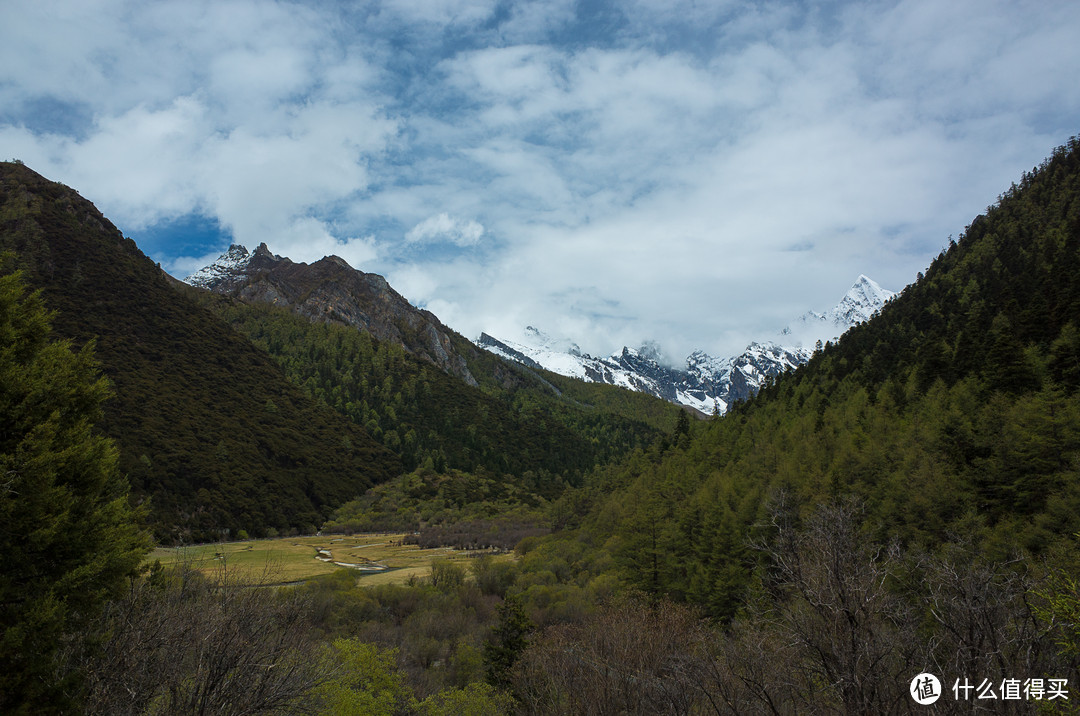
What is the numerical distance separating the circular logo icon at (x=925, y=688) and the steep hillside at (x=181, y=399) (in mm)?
98088

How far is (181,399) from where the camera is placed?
12594cm

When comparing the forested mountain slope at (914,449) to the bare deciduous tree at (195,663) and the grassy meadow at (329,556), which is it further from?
the grassy meadow at (329,556)

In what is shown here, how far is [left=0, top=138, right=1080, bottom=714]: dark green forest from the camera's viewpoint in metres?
13.7

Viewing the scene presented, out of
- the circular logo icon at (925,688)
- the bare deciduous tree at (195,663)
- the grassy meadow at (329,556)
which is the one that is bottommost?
the grassy meadow at (329,556)

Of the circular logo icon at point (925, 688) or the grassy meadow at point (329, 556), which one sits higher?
the circular logo icon at point (925, 688)

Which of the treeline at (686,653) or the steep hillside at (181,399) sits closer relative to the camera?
the treeline at (686,653)

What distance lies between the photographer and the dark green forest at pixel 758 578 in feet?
45.0

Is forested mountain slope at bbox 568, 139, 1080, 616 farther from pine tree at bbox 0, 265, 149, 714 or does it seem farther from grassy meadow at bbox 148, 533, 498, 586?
grassy meadow at bbox 148, 533, 498, 586

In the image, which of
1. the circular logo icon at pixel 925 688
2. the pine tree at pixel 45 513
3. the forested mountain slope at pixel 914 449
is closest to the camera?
the circular logo icon at pixel 925 688

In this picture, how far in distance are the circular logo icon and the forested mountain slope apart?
5.33m

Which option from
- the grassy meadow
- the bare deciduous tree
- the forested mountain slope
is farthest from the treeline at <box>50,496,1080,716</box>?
the grassy meadow

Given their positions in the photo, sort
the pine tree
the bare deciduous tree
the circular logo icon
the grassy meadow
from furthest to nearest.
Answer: the grassy meadow → the pine tree → the bare deciduous tree → the circular logo icon

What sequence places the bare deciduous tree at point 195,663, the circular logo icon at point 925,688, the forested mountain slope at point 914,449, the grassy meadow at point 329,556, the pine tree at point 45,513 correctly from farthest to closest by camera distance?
the grassy meadow at point 329,556 < the forested mountain slope at point 914,449 < the pine tree at point 45,513 < the bare deciduous tree at point 195,663 < the circular logo icon at point 925,688

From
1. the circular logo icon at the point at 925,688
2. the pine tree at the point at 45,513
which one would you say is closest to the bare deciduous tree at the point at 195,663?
the pine tree at the point at 45,513
